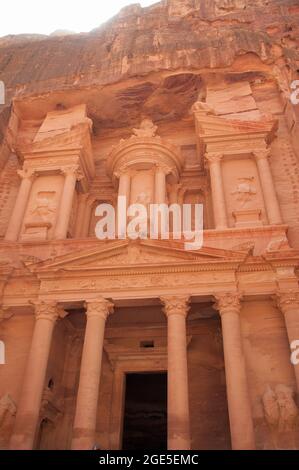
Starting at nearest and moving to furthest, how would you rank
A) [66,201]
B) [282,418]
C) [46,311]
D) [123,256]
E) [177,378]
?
1. [282,418]
2. [177,378]
3. [46,311]
4. [123,256]
5. [66,201]

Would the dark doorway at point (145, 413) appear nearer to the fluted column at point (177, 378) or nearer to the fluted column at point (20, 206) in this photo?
the fluted column at point (177, 378)

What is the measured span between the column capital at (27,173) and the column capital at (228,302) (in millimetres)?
10058

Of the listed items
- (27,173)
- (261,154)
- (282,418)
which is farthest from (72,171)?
(282,418)

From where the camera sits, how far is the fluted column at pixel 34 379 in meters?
Result: 10.4

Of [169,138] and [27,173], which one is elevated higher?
[169,138]

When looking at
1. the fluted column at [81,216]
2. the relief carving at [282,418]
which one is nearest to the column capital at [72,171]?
the fluted column at [81,216]

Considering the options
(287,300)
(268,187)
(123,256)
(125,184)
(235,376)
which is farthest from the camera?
(125,184)

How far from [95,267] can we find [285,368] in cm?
619

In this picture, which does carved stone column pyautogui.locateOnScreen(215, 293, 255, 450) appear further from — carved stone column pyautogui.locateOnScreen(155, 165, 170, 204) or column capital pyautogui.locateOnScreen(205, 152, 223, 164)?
column capital pyautogui.locateOnScreen(205, 152, 223, 164)

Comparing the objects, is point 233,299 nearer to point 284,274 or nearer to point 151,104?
point 284,274

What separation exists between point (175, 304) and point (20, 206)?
26.8 ft

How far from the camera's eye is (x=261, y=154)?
16.5 m

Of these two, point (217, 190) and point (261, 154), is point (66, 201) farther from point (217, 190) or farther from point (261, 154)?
point (261, 154)

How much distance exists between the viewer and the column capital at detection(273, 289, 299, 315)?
37.9 ft
